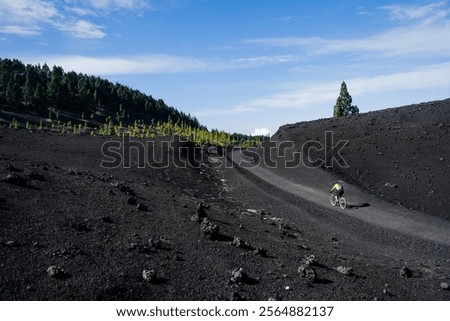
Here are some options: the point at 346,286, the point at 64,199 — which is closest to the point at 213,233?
the point at 346,286

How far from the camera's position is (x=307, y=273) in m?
12.0

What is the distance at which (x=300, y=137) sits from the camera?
4572 centimetres

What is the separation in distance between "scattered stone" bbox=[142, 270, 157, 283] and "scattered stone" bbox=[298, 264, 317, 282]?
5.27 m

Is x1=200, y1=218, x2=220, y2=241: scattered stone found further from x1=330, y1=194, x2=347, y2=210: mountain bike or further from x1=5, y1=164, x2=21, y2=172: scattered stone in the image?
x1=330, y1=194, x2=347, y2=210: mountain bike

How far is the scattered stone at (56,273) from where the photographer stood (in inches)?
367

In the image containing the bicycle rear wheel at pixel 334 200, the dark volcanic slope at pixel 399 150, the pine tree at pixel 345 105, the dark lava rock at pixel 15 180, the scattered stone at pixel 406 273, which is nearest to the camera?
the scattered stone at pixel 406 273

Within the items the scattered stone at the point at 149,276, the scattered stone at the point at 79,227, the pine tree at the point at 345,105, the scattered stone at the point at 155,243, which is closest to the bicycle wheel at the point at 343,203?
the scattered stone at the point at 155,243

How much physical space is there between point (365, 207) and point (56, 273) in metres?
22.8

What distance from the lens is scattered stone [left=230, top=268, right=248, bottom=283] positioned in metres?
10.8

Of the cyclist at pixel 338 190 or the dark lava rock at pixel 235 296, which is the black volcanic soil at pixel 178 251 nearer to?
the dark lava rock at pixel 235 296

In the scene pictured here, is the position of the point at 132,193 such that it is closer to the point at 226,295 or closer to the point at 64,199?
the point at 64,199

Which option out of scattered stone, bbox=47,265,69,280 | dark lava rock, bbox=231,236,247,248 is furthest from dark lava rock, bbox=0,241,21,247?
dark lava rock, bbox=231,236,247,248

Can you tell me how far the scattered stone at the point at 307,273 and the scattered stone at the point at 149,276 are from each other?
5.27 meters

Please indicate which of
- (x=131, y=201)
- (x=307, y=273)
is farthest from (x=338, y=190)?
(x=131, y=201)
